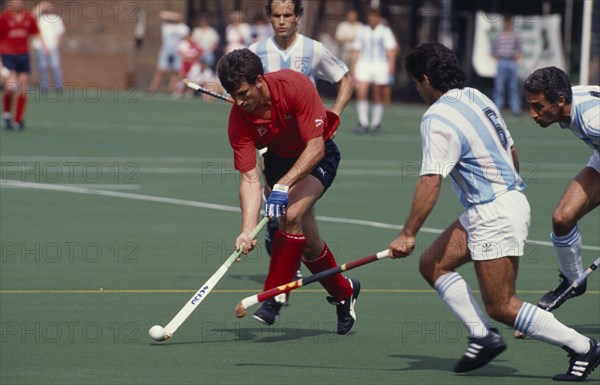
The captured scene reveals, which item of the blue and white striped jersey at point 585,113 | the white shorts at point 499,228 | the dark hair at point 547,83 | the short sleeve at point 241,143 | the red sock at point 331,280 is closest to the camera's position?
the white shorts at point 499,228

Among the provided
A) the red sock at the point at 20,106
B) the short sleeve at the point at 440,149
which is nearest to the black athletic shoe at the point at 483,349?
the short sleeve at the point at 440,149

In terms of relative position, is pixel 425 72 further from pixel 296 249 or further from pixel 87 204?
pixel 87 204

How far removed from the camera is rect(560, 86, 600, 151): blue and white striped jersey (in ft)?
24.6

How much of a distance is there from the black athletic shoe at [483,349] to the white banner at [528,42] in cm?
2193

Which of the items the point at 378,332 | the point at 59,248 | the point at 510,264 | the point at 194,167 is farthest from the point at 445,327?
the point at 194,167

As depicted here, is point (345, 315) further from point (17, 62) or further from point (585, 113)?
point (17, 62)

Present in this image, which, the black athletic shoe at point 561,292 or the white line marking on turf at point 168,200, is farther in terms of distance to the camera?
the white line marking on turf at point 168,200

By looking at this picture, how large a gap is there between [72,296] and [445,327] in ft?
8.67

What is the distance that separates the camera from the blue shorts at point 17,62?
69.5 feet

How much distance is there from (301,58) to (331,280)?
2220 millimetres

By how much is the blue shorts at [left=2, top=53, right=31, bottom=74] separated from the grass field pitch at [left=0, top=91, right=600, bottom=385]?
1.96 m

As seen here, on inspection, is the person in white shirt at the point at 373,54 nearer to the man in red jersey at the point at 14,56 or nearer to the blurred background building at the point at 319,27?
the man in red jersey at the point at 14,56

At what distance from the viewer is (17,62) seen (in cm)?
2131

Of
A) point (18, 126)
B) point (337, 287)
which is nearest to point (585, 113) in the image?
point (337, 287)
